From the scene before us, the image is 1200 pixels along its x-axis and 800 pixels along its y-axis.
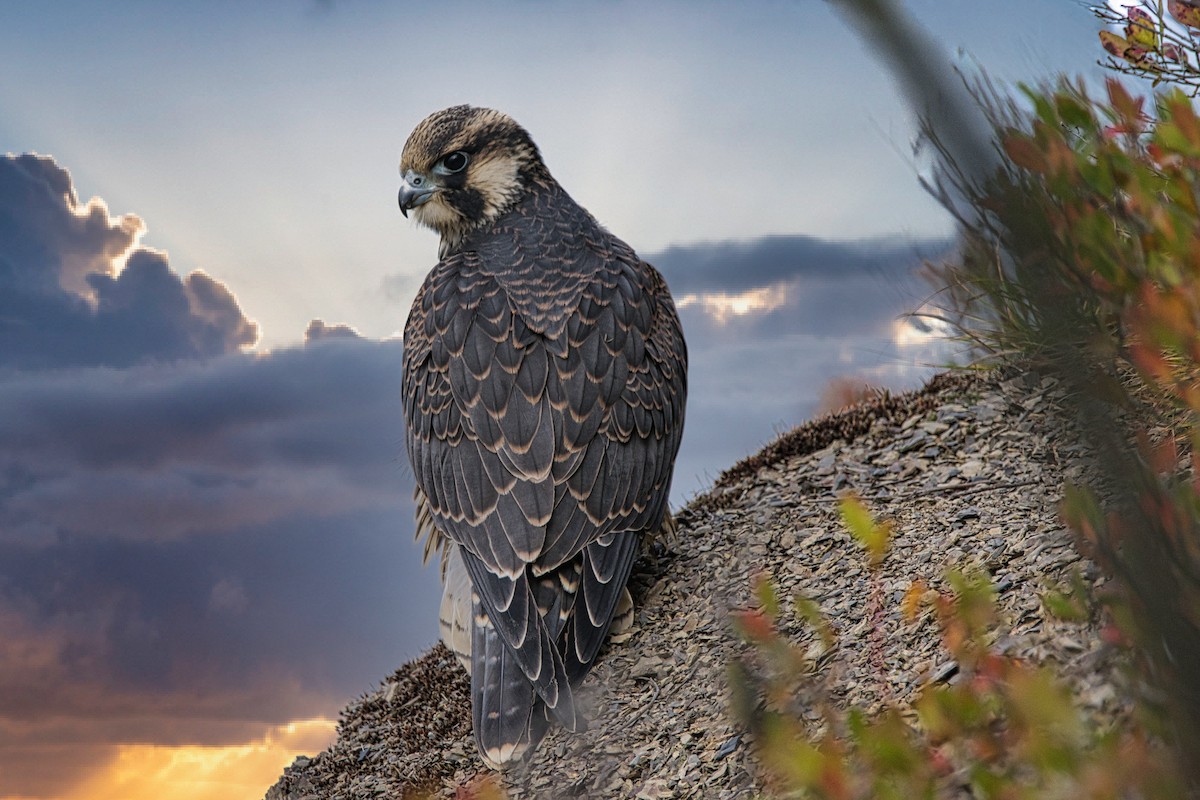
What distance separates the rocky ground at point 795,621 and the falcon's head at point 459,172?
2.71 meters

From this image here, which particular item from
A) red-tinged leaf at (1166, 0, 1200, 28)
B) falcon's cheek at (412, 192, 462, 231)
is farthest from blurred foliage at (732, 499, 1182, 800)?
falcon's cheek at (412, 192, 462, 231)

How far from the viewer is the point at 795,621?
216 inches

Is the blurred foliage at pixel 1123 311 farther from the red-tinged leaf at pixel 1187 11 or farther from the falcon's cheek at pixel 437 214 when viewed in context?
the falcon's cheek at pixel 437 214

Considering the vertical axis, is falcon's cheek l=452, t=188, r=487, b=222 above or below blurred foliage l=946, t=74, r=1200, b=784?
above

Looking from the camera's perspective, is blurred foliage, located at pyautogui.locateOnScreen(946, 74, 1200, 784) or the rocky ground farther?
the rocky ground

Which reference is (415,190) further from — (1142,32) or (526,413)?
(1142,32)

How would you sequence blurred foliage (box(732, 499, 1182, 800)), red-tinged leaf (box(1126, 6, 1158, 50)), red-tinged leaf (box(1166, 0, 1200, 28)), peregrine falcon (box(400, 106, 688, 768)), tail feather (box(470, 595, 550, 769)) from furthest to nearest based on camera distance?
red-tinged leaf (box(1126, 6, 1158, 50))
red-tinged leaf (box(1166, 0, 1200, 28))
peregrine falcon (box(400, 106, 688, 768))
tail feather (box(470, 595, 550, 769))
blurred foliage (box(732, 499, 1182, 800))

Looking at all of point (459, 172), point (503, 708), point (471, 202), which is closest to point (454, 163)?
point (459, 172)

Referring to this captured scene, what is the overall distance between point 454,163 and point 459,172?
7cm

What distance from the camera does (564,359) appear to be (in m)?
5.84

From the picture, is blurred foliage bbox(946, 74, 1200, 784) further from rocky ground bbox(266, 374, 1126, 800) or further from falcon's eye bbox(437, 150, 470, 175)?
falcon's eye bbox(437, 150, 470, 175)

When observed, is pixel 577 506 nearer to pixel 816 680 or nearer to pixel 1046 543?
pixel 816 680

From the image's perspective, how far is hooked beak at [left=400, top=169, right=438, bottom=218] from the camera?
7023 mm

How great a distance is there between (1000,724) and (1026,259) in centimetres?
245
